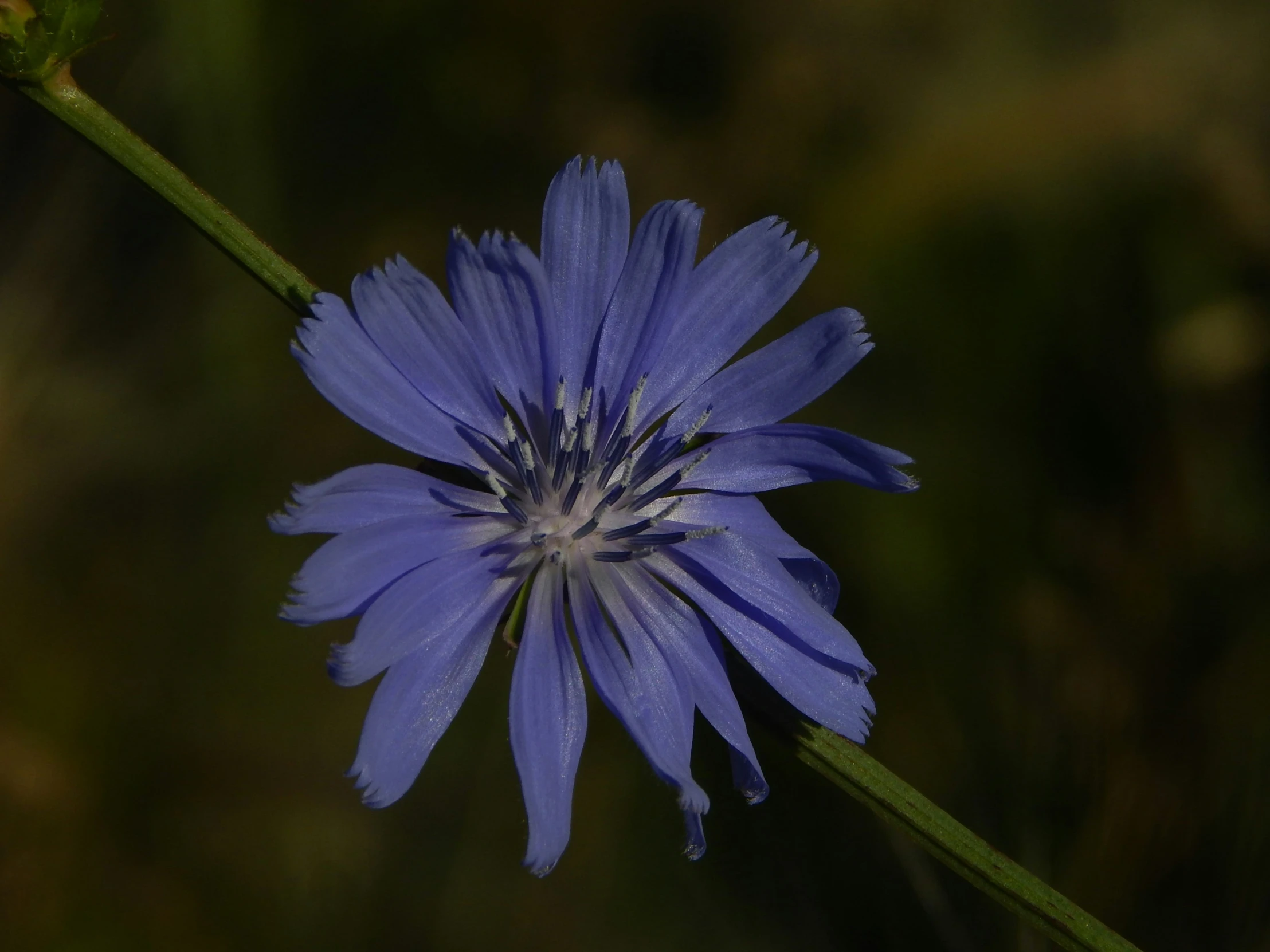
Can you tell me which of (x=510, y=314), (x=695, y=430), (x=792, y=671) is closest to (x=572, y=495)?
(x=695, y=430)

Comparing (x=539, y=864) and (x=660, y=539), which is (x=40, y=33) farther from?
(x=539, y=864)

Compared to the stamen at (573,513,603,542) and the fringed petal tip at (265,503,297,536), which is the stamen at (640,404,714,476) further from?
A: the fringed petal tip at (265,503,297,536)

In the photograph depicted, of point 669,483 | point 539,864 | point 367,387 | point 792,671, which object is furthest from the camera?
point 669,483

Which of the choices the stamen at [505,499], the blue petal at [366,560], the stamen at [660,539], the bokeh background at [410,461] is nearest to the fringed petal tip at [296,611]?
the blue petal at [366,560]

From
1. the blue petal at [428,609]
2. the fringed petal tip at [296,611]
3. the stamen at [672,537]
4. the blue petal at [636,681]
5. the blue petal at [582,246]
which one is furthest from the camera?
the stamen at [672,537]

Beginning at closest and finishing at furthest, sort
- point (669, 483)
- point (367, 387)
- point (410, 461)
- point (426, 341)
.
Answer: point (367, 387) < point (426, 341) < point (669, 483) < point (410, 461)

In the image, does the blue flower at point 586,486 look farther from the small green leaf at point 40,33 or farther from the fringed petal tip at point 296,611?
the small green leaf at point 40,33

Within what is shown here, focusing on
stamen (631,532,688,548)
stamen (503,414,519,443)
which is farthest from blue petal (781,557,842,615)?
stamen (503,414,519,443)
